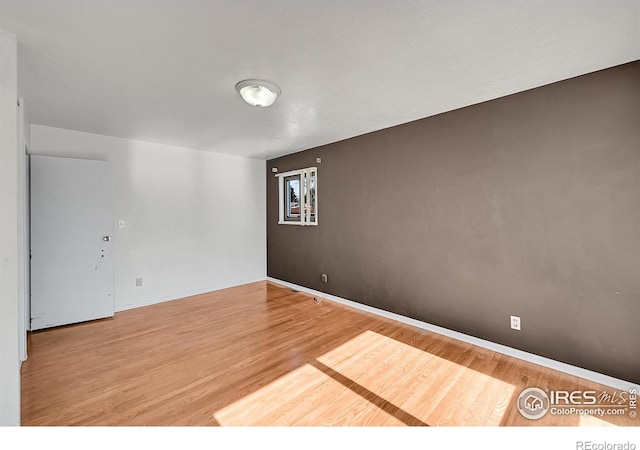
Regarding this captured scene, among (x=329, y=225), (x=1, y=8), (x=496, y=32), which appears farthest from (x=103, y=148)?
(x=496, y=32)

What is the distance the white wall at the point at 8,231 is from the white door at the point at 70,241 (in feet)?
6.33

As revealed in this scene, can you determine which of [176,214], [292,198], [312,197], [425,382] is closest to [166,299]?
[176,214]

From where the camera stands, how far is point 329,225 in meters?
4.21

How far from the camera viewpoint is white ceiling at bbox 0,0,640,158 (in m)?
1.48

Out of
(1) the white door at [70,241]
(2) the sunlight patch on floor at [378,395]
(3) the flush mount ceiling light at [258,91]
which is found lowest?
(2) the sunlight patch on floor at [378,395]

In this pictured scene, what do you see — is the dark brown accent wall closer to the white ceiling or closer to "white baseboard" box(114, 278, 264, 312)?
the white ceiling

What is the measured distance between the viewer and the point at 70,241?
10.8ft

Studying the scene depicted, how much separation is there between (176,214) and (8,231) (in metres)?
2.72

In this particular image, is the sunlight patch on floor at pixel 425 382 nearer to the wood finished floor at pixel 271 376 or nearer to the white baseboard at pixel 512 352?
the wood finished floor at pixel 271 376

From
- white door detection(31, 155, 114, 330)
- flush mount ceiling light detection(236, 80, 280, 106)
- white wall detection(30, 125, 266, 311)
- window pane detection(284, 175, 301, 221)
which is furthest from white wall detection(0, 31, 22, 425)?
window pane detection(284, 175, 301, 221)

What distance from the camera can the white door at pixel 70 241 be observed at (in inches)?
122

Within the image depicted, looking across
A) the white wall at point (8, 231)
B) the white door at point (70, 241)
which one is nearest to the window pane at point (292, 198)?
the white door at point (70, 241)
